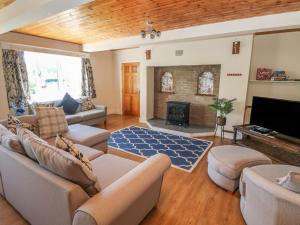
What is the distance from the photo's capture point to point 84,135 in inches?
116

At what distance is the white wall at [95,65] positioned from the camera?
13.8 feet

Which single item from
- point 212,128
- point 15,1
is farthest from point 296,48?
point 15,1

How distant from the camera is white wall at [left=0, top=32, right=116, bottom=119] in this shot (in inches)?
166

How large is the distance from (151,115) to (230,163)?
4.02 metres

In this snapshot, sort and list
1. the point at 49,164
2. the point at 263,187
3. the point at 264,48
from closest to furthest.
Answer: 1. the point at 49,164
2. the point at 263,187
3. the point at 264,48

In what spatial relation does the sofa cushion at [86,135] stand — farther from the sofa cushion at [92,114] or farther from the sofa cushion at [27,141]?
the sofa cushion at [92,114]

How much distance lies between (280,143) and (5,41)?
6068 mm

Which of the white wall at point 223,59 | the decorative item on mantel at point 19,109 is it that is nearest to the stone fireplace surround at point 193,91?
the white wall at point 223,59

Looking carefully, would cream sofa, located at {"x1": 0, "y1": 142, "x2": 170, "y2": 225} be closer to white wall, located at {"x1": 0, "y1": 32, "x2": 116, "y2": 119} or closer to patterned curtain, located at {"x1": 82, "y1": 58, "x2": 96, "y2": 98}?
white wall, located at {"x1": 0, "y1": 32, "x2": 116, "y2": 119}

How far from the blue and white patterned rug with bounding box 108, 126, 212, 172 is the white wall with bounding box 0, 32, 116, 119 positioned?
2522 mm

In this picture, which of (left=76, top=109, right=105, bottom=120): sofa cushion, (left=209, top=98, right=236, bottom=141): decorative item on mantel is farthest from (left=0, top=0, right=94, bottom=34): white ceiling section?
(left=209, top=98, right=236, bottom=141): decorative item on mantel

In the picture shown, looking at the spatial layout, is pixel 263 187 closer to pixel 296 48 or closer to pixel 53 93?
pixel 296 48

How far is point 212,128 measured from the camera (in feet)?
16.2

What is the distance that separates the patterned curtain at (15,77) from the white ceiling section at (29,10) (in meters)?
1.27
